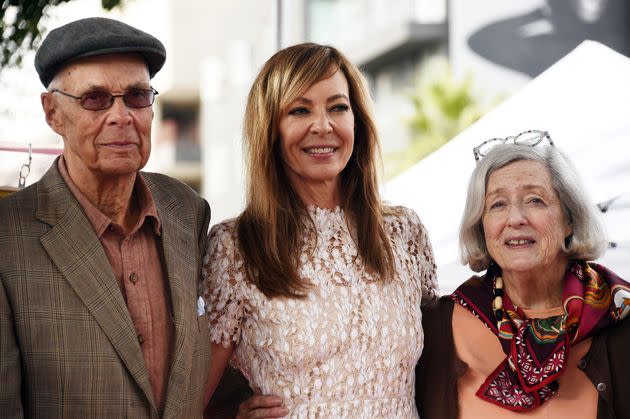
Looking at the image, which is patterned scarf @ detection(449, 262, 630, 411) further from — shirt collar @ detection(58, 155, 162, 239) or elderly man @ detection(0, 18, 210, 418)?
shirt collar @ detection(58, 155, 162, 239)

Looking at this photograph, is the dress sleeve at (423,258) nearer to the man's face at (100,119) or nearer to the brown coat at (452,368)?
→ the brown coat at (452,368)

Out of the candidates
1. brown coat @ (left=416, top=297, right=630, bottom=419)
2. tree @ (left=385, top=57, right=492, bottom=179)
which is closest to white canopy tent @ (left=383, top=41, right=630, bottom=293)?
brown coat @ (left=416, top=297, right=630, bottom=419)

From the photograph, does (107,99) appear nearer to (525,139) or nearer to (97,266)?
(97,266)

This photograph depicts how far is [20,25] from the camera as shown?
9.68 feet

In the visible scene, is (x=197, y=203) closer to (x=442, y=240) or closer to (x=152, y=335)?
(x=152, y=335)

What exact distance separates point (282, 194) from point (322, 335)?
1.49ft

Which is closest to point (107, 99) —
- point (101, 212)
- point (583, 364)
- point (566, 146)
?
point (101, 212)

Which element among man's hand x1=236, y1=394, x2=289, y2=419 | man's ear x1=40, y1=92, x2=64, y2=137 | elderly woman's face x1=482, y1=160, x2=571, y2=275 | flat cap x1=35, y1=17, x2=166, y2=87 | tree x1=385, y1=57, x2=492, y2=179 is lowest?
tree x1=385, y1=57, x2=492, y2=179

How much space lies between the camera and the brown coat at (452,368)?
2.53 m

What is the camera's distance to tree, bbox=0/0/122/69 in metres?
2.86

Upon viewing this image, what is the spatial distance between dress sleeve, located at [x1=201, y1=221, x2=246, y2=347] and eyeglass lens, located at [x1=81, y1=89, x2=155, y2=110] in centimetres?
54

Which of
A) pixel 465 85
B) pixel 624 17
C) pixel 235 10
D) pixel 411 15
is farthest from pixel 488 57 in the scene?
pixel 235 10

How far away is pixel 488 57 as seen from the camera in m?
10.0

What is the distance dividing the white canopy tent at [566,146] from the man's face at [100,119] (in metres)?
1.31
